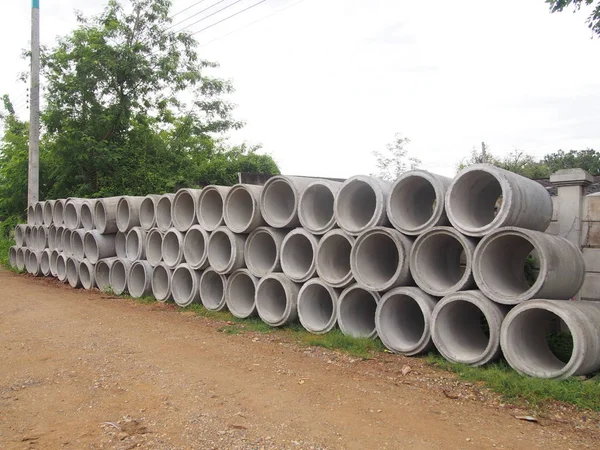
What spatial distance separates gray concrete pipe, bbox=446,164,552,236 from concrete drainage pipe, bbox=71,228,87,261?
803cm

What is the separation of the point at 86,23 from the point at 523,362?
15.3 metres

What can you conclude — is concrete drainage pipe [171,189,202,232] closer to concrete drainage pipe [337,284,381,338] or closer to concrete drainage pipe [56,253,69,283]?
concrete drainage pipe [337,284,381,338]

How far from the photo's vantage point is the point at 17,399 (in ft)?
13.8

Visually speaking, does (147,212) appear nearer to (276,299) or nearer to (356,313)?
(276,299)

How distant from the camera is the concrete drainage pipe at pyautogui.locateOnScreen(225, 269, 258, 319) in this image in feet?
24.2

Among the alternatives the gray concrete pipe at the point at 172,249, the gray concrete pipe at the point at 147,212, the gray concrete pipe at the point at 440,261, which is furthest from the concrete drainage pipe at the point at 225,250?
the gray concrete pipe at the point at 440,261

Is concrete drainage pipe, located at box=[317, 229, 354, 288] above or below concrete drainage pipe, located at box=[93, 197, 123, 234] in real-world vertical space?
below

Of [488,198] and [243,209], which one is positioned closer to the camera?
[488,198]

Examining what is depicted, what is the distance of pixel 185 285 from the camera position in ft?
28.3

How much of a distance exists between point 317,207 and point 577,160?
104ft

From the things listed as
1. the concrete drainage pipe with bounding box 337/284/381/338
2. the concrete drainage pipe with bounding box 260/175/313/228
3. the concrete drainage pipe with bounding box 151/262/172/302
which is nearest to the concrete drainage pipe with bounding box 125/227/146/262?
the concrete drainage pipe with bounding box 151/262/172/302

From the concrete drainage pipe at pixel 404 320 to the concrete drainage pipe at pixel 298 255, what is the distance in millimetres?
1170

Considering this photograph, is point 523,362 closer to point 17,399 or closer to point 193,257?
point 17,399

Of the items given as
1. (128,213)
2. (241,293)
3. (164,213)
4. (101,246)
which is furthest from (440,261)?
(101,246)
